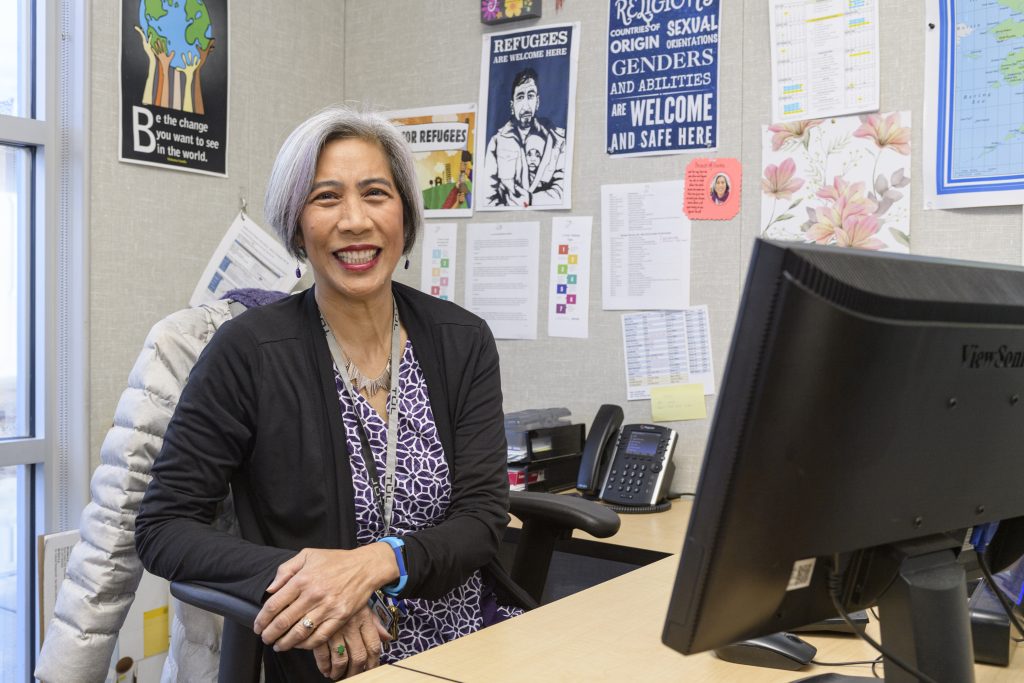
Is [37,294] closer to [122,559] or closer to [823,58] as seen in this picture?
[122,559]

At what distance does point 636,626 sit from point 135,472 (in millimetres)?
790

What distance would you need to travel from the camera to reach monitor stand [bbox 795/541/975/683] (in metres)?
0.78

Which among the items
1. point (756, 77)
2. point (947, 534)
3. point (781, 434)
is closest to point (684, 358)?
point (756, 77)

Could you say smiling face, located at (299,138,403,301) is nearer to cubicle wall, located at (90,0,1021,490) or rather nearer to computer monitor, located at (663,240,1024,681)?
cubicle wall, located at (90,0,1021,490)

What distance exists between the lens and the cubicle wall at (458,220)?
211 centimetres

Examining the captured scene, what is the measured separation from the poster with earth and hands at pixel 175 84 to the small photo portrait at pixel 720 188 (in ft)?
4.25

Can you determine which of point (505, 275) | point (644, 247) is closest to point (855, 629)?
point (644, 247)

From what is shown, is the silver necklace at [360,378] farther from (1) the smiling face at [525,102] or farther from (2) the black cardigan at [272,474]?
(1) the smiling face at [525,102]

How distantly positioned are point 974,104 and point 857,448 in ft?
5.18

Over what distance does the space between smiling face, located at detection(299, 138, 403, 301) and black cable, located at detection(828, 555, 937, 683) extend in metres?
0.98

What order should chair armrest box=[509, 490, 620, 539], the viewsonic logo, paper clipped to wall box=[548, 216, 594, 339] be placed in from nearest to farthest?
1. the viewsonic logo
2. chair armrest box=[509, 490, 620, 539]
3. paper clipped to wall box=[548, 216, 594, 339]

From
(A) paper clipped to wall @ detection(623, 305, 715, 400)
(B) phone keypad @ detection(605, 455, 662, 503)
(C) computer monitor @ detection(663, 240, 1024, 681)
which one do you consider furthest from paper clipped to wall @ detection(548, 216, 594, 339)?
(C) computer monitor @ detection(663, 240, 1024, 681)

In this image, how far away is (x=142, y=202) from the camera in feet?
7.86

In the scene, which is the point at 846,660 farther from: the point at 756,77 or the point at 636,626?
the point at 756,77
